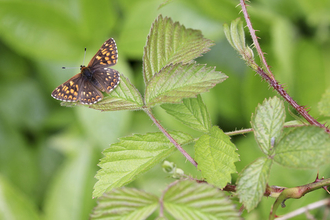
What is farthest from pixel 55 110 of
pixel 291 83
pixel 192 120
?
pixel 192 120

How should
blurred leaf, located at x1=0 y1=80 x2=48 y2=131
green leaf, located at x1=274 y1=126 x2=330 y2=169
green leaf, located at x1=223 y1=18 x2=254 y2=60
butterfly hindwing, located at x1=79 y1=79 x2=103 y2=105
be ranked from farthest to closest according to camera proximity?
blurred leaf, located at x1=0 y1=80 x2=48 y2=131 → butterfly hindwing, located at x1=79 y1=79 x2=103 y2=105 → green leaf, located at x1=223 y1=18 x2=254 y2=60 → green leaf, located at x1=274 y1=126 x2=330 y2=169

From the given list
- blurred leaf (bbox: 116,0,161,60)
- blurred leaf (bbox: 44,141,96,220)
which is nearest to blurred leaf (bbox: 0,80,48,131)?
blurred leaf (bbox: 44,141,96,220)

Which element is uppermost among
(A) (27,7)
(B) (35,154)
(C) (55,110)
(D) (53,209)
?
(A) (27,7)

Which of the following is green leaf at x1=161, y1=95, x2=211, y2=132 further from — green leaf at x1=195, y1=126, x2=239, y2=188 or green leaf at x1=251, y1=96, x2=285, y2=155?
green leaf at x1=251, y1=96, x2=285, y2=155

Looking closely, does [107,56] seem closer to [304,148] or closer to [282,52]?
[304,148]

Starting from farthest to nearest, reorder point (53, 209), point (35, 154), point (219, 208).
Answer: point (35, 154)
point (53, 209)
point (219, 208)

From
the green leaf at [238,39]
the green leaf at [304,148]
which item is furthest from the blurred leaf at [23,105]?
the green leaf at [304,148]

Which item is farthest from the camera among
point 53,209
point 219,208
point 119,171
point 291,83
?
point 53,209

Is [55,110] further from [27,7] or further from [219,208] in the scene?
[219,208]
